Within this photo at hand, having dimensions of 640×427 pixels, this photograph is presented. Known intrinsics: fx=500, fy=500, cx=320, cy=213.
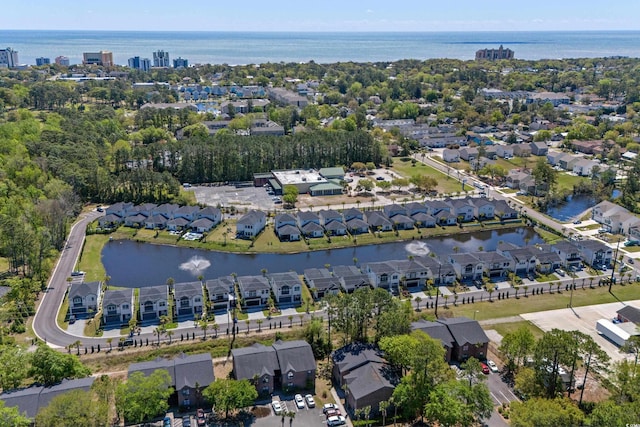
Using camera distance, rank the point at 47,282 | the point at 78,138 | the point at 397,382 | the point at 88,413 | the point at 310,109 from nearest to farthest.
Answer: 1. the point at 88,413
2. the point at 397,382
3. the point at 47,282
4. the point at 78,138
5. the point at 310,109

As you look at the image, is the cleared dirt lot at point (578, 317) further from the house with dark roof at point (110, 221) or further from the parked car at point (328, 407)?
the house with dark roof at point (110, 221)

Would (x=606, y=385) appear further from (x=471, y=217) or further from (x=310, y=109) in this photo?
(x=310, y=109)

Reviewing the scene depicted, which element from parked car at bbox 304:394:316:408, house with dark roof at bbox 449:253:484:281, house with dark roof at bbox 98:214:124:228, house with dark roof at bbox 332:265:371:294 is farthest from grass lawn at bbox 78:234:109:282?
house with dark roof at bbox 449:253:484:281

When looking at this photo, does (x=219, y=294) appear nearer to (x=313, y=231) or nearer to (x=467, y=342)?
(x=313, y=231)

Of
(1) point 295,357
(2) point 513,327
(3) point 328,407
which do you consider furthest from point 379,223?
(3) point 328,407

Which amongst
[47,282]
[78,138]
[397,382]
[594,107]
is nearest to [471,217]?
[397,382]

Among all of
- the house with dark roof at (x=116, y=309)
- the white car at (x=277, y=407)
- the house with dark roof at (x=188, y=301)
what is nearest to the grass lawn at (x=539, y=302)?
the white car at (x=277, y=407)
